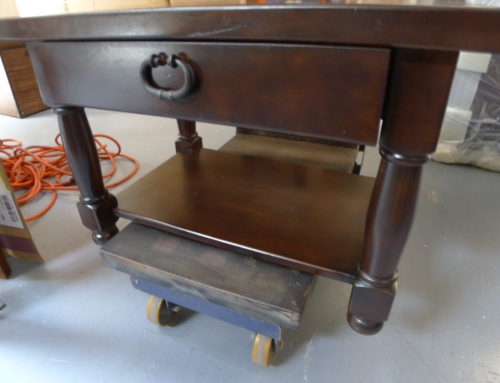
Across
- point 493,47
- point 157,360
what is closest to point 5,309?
point 157,360

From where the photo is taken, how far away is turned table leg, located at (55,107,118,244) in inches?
24.2

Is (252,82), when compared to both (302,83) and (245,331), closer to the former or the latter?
(302,83)

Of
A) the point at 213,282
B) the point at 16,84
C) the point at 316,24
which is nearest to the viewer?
the point at 316,24

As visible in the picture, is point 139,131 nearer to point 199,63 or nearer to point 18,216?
point 18,216

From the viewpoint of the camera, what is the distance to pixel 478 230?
3.45 feet

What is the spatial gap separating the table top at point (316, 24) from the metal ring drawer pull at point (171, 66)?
0.09 feet

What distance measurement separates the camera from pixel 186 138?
1018mm

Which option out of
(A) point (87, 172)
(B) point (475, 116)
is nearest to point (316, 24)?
(A) point (87, 172)

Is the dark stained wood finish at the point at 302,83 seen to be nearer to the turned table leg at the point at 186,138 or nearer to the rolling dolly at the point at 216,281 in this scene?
the rolling dolly at the point at 216,281

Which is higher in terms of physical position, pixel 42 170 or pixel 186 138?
pixel 186 138

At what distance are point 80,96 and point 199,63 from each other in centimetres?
24

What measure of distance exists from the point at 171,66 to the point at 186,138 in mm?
Answer: 593

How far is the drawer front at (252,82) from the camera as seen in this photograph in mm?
363

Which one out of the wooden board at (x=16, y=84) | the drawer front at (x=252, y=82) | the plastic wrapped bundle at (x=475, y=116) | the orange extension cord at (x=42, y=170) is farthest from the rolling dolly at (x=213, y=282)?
the wooden board at (x=16, y=84)
